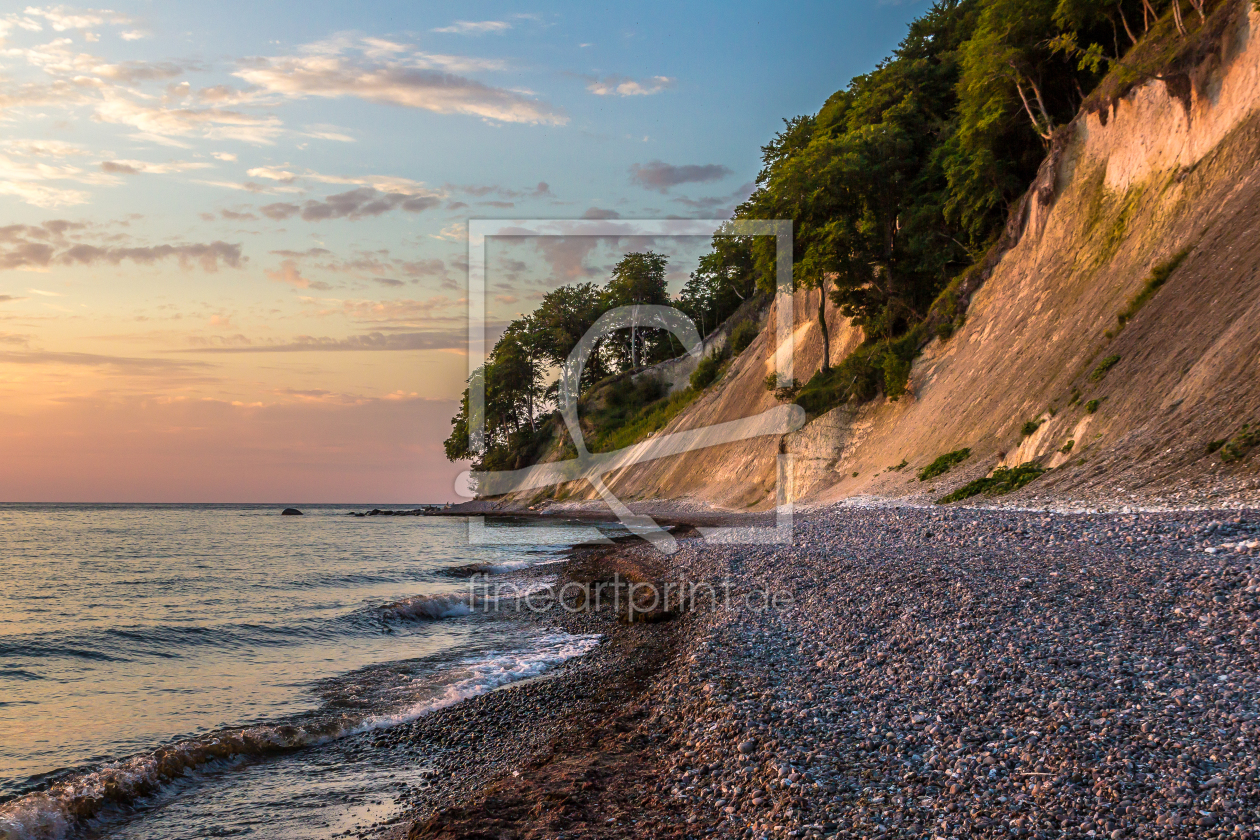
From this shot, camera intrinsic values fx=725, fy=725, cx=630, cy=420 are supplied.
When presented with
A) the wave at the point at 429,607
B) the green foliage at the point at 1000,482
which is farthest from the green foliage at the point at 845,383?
the wave at the point at 429,607

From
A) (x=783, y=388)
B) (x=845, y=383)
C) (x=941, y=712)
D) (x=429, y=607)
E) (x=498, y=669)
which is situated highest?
(x=783, y=388)

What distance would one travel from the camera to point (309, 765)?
912 centimetres

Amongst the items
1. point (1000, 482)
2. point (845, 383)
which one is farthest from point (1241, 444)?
point (845, 383)

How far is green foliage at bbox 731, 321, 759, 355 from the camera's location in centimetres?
5847

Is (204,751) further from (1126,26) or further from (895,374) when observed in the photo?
(1126,26)

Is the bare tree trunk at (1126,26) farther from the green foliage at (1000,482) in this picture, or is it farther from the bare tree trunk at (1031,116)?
the green foliage at (1000,482)

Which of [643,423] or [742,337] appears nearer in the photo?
[742,337]

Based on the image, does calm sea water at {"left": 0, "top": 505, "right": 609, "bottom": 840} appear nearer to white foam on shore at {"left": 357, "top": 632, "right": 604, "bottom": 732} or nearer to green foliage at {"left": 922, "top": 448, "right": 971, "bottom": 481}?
white foam on shore at {"left": 357, "top": 632, "right": 604, "bottom": 732}

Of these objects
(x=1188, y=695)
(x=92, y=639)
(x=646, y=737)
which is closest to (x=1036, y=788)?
(x=1188, y=695)

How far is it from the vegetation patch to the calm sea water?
14.9m

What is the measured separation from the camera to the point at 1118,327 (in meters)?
21.6

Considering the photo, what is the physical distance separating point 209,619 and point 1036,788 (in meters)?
20.2

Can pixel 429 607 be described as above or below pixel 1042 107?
below

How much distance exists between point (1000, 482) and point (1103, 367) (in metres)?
4.30
